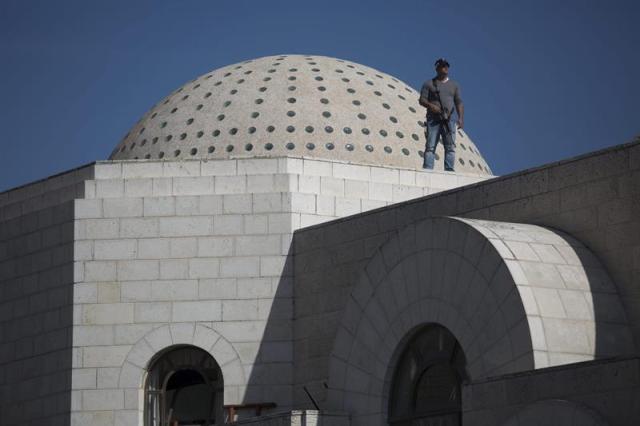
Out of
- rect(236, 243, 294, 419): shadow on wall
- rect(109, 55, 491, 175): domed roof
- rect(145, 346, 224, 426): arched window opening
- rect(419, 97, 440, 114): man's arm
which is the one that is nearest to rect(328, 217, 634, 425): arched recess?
rect(236, 243, 294, 419): shadow on wall

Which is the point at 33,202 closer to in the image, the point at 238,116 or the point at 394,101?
the point at 238,116

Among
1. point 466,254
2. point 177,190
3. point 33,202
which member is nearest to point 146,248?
point 177,190

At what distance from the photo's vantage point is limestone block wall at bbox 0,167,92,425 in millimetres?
27531

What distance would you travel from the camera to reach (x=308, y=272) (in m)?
26.9

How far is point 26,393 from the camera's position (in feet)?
92.1

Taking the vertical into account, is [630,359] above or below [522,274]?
below

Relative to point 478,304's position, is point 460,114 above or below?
above

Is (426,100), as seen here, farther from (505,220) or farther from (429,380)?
(429,380)

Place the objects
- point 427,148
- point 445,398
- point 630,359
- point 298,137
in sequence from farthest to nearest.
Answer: point 298,137
point 427,148
point 445,398
point 630,359

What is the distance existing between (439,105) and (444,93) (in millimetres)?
248

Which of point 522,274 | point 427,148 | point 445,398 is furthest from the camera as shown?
point 427,148

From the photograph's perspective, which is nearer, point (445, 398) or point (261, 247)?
point (445, 398)

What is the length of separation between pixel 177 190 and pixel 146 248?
116cm

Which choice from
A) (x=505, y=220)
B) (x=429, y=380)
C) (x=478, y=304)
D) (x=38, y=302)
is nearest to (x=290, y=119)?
(x=38, y=302)
